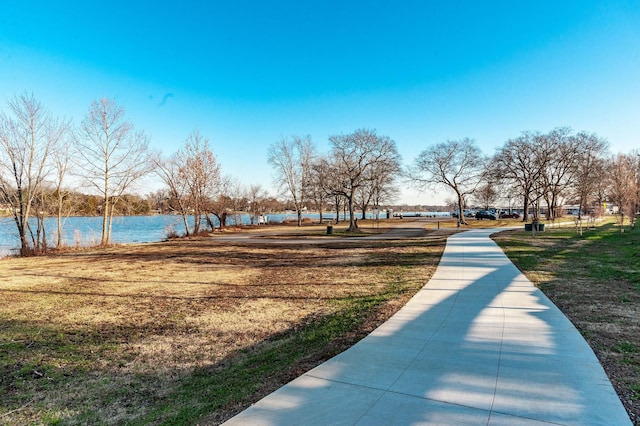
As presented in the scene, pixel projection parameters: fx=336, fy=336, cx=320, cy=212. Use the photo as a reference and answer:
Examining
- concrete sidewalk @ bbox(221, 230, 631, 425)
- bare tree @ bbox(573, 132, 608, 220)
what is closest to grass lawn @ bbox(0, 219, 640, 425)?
concrete sidewalk @ bbox(221, 230, 631, 425)

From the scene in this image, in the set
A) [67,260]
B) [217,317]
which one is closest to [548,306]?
[217,317]

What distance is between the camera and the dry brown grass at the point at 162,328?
365 centimetres

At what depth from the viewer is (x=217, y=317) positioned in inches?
267

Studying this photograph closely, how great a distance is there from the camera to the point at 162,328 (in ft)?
20.4

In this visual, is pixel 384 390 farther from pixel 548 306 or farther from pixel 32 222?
pixel 32 222

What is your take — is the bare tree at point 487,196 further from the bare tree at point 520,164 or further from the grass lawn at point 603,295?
the grass lawn at point 603,295

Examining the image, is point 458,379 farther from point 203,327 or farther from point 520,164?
point 520,164

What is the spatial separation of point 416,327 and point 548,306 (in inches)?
120

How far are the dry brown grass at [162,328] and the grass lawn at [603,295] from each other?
3.03 m

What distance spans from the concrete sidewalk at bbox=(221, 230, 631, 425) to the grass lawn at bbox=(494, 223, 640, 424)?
187 millimetres

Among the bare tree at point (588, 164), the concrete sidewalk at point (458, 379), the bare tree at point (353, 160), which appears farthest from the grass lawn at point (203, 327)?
the bare tree at point (588, 164)

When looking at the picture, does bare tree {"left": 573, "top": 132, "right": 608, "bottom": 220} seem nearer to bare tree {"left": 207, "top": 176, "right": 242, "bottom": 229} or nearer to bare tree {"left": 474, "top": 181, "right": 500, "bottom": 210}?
bare tree {"left": 474, "top": 181, "right": 500, "bottom": 210}

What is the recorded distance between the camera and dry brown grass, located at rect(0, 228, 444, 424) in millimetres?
3652

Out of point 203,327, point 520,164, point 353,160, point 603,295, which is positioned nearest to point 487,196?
point 520,164
